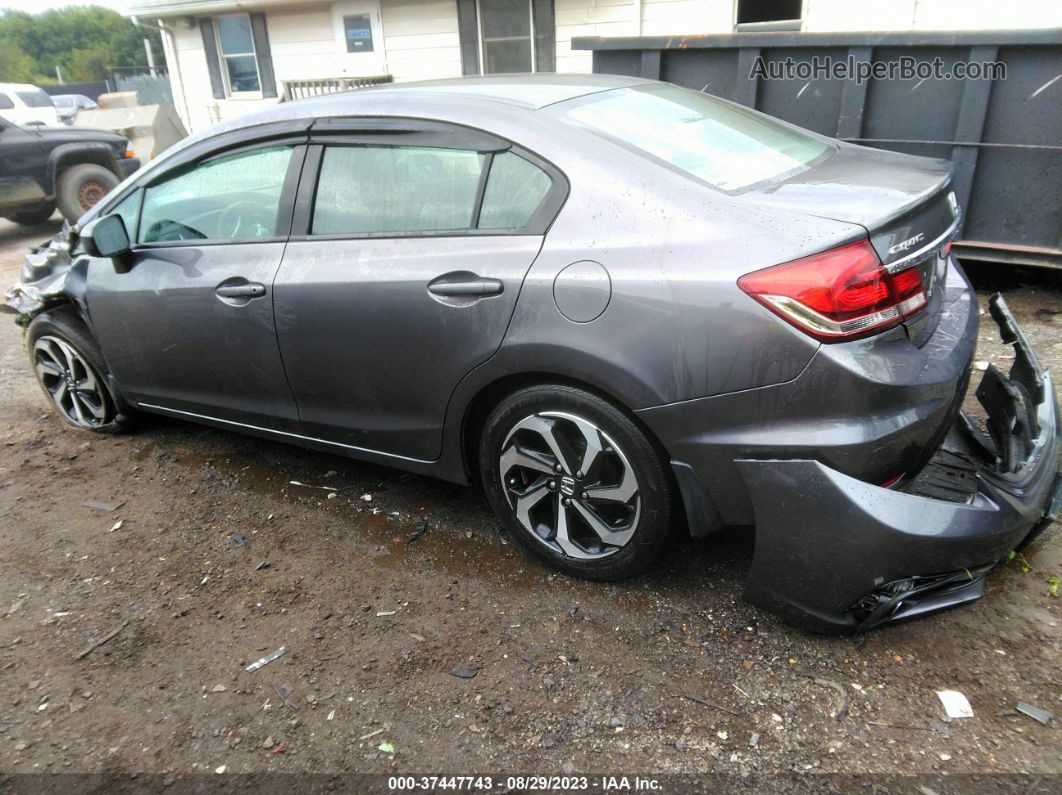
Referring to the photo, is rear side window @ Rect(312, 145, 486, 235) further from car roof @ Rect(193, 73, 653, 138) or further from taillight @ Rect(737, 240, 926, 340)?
taillight @ Rect(737, 240, 926, 340)

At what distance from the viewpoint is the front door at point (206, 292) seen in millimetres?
3277

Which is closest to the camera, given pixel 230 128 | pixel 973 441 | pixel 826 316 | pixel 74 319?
pixel 826 316

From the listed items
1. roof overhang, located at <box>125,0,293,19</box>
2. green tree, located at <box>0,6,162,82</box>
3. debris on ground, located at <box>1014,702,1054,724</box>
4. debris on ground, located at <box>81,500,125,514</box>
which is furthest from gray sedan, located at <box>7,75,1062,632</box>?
green tree, located at <box>0,6,162,82</box>

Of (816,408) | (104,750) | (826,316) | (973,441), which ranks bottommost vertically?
(104,750)

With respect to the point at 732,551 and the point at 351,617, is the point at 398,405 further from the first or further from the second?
the point at 732,551

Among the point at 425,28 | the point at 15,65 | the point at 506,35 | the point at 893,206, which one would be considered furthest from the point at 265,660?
the point at 15,65

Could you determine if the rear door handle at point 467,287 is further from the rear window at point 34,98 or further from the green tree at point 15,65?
the green tree at point 15,65

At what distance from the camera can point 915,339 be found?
2.33 m

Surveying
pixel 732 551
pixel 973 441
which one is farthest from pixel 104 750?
pixel 973 441

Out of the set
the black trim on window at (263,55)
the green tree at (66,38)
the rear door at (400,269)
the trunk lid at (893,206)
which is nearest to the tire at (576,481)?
the rear door at (400,269)

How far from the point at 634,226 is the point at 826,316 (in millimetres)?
639

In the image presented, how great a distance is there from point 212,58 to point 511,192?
14.4 m

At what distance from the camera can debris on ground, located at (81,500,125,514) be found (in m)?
3.72

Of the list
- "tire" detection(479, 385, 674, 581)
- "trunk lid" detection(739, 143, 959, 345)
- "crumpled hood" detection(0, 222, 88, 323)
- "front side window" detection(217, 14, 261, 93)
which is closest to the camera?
"trunk lid" detection(739, 143, 959, 345)
